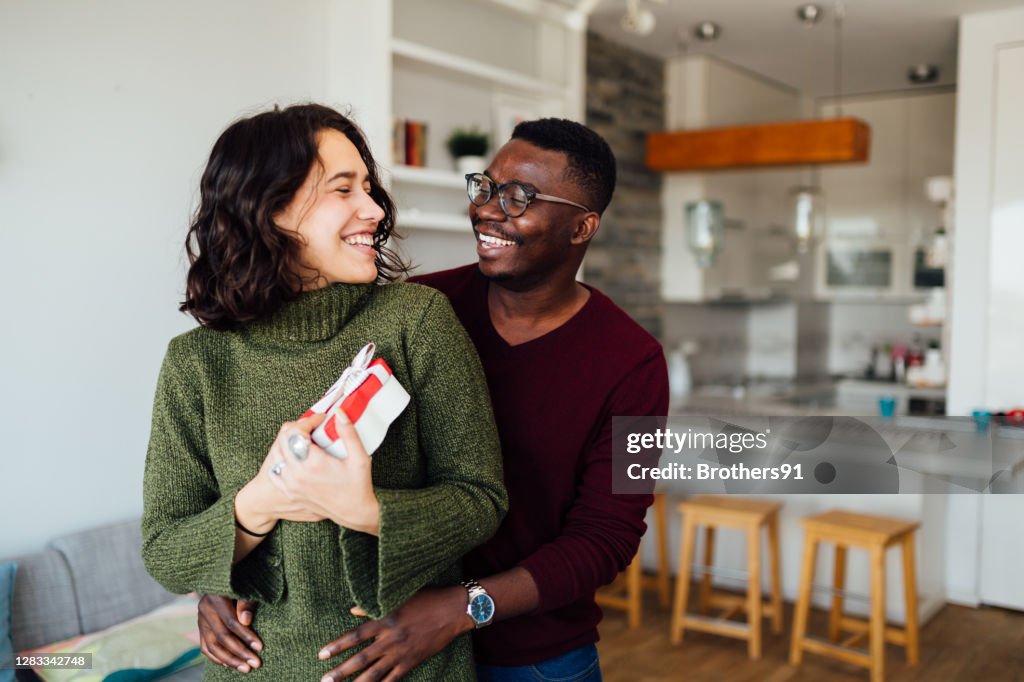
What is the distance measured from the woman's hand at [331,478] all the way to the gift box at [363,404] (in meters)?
0.01

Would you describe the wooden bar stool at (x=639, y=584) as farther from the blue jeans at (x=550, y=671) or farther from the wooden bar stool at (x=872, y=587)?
the blue jeans at (x=550, y=671)

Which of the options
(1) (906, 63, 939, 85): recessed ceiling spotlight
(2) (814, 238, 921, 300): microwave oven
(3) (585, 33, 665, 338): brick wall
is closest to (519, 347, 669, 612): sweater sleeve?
(3) (585, 33, 665, 338): brick wall

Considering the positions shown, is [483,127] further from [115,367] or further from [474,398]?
[474,398]

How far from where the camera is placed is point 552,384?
149 centimetres

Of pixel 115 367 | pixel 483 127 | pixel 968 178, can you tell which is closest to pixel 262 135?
pixel 115 367

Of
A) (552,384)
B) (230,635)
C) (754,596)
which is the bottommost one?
(754,596)

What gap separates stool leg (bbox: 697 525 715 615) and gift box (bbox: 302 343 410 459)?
10.8 feet

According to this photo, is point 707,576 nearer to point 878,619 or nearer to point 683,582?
point 683,582

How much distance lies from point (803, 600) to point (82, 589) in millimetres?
2625

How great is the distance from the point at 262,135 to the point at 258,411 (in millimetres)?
364

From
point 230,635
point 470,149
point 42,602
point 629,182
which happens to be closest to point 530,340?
point 230,635

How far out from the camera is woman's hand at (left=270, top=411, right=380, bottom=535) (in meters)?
1.04

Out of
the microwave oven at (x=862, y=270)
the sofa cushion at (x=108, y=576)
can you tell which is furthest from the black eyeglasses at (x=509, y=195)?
the microwave oven at (x=862, y=270)

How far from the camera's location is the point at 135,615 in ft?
9.05
